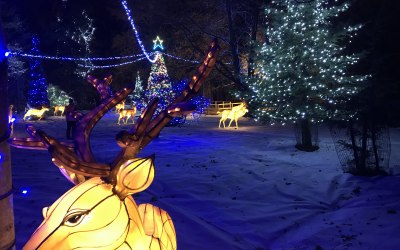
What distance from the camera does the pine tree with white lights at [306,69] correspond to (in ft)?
37.1

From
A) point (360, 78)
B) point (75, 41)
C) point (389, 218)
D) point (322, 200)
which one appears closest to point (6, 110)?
point (389, 218)

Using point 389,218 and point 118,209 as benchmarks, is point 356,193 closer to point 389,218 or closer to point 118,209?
point 389,218

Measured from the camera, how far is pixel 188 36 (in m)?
25.6

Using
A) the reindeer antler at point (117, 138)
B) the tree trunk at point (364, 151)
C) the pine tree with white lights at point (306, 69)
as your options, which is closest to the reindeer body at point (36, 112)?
the pine tree with white lights at point (306, 69)

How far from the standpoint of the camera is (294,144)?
13.0 meters

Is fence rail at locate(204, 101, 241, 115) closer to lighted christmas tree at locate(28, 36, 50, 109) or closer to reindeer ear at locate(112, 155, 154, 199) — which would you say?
lighted christmas tree at locate(28, 36, 50, 109)

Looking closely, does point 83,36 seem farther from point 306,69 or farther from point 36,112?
point 306,69

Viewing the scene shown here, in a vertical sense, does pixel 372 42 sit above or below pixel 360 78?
above

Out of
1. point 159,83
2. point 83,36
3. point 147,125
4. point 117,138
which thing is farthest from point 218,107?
point 117,138

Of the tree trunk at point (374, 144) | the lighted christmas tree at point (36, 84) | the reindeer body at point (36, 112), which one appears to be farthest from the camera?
the lighted christmas tree at point (36, 84)

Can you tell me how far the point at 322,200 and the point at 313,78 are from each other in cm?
541

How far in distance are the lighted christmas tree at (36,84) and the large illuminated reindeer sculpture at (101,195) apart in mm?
30006

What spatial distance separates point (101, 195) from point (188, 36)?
24.6 m

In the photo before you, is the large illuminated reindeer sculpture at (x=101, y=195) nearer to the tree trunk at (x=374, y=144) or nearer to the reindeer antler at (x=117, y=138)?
the reindeer antler at (x=117, y=138)
